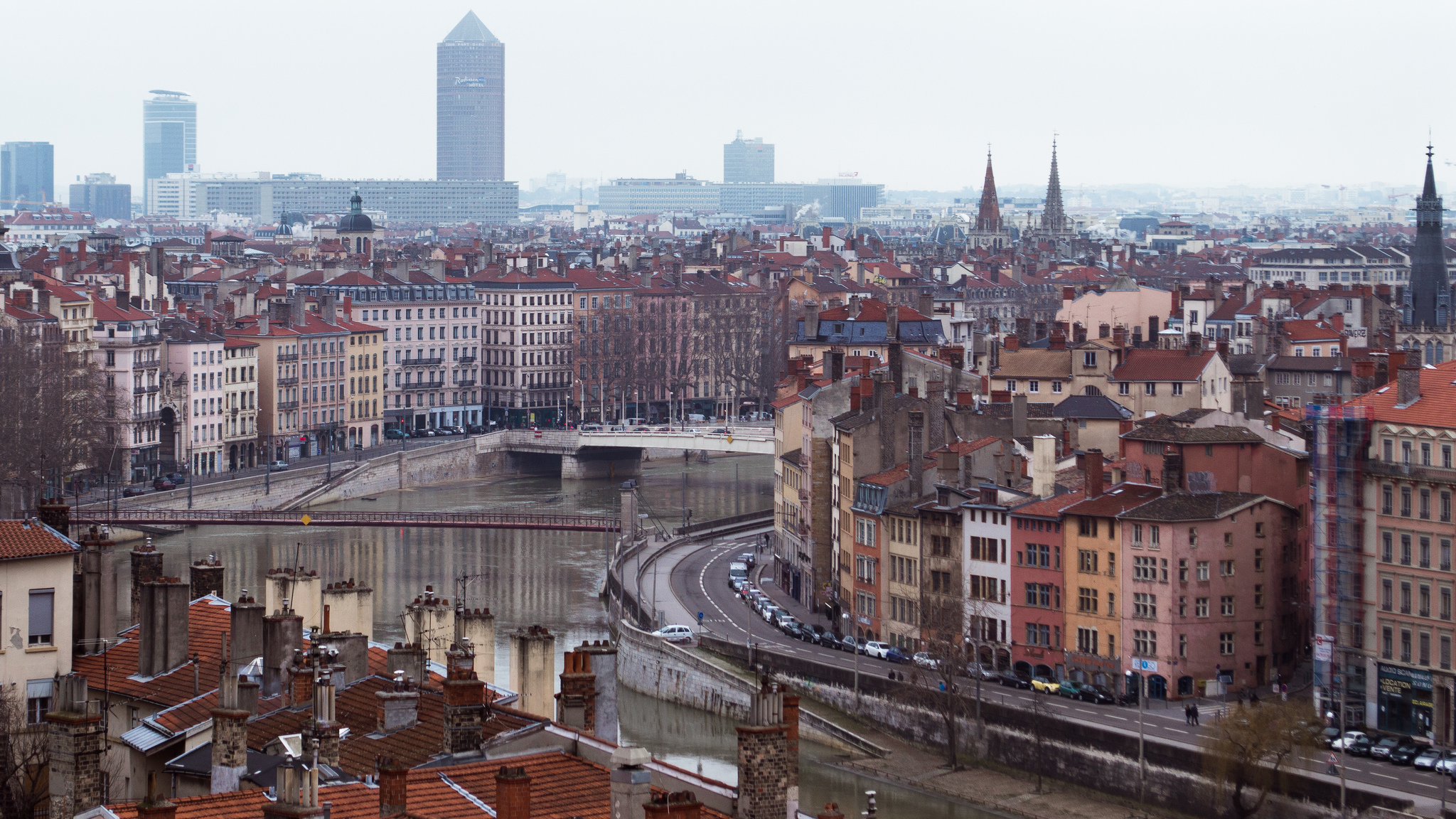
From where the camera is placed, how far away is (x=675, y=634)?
114 ft

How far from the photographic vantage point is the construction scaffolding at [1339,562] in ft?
94.4

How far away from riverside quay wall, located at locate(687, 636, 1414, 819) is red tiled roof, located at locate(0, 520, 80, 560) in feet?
44.2

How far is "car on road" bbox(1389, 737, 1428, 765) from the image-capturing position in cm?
2602

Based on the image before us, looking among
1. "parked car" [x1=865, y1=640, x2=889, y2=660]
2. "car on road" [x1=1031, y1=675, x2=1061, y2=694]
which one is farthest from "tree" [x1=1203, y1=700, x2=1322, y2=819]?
"parked car" [x1=865, y1=640, x2=889, y2=660]

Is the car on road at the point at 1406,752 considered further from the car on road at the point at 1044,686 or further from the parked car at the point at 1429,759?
the car on road at the point at 1044,686

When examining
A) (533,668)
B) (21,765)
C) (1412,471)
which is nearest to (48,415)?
(1412,471)

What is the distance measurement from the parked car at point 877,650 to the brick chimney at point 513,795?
22475 millimetres

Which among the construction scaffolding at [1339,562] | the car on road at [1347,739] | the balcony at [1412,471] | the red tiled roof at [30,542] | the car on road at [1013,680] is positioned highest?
the red tiled roof at [30,542]

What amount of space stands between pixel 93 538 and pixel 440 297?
59.6 metres

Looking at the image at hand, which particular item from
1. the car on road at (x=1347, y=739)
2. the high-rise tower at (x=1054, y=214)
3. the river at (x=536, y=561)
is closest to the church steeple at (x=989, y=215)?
the high-rise tower at (x=1054, y=214)

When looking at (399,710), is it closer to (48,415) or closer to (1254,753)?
(1254,753)

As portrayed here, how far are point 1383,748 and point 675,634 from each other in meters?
11.2

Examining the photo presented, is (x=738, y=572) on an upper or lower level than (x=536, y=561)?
upper

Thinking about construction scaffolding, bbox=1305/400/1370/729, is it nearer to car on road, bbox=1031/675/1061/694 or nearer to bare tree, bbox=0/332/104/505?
car on road, bbox=1031/675/1061/694
